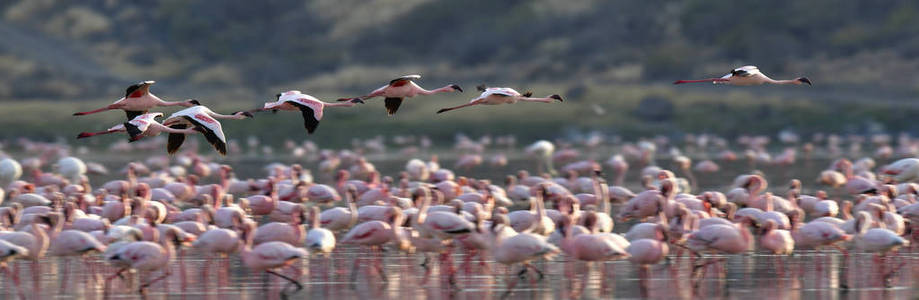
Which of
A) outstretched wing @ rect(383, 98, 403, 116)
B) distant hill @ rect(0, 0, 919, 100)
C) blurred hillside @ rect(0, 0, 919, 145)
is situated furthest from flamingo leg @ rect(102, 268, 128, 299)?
distant hill @ rect(0, 0, 919, 100)

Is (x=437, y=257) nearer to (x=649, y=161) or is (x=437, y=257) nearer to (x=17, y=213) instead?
(x=17, y=213)

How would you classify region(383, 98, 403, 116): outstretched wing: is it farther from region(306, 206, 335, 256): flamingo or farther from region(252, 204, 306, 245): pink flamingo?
region(306, 206, 335, 256): flamingo

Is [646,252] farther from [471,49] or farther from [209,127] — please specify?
[471,49]

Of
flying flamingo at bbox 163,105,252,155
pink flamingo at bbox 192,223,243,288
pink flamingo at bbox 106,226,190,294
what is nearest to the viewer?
pink flamingo at bbox 106,226,190,294

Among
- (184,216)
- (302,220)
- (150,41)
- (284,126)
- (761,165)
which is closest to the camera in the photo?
(302,220)

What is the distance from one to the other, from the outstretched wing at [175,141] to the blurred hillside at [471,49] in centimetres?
4749

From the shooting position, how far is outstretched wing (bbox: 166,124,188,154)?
55.0 ft

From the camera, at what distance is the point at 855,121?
63.9 meters

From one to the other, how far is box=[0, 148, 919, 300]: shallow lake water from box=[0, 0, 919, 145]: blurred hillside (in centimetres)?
4755

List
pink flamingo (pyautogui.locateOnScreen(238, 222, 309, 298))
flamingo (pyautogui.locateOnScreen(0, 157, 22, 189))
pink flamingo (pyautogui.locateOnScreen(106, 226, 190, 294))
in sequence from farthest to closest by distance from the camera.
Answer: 1. flamingo (pyautogui.locateOnScreen(0, 157, 22, 189))
2. pink flamingo (pyautogui.locateOnScreen(238, 222, 309, 298))
3. pink flamingo (pyautogui.locateOnScreen(106, 226, 190, 294))

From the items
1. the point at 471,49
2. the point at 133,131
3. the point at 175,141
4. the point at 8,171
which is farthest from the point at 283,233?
the point at 471,49

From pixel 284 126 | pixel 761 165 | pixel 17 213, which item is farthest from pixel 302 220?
pixel 284 126

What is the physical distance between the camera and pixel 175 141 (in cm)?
1692

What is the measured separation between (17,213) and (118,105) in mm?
1810
